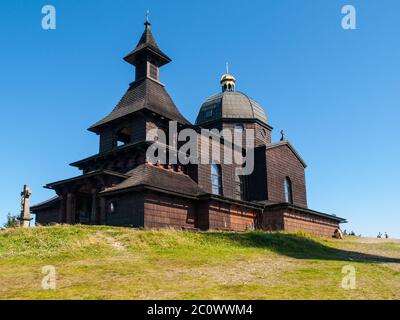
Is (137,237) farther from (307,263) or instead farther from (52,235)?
(307,263)

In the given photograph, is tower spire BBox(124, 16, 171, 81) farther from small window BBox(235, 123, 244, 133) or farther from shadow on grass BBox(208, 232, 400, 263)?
shadow on grass BBox(208, 232, 400, 263)

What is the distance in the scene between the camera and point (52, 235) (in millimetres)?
19141

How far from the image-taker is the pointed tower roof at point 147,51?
32.4 metres

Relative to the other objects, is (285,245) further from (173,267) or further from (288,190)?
(288,190)

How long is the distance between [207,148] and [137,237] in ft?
40.9

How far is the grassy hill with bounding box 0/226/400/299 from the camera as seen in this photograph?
10859 mm

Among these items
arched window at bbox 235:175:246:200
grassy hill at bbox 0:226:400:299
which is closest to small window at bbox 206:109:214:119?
arched window at bbox 235:175:246:200

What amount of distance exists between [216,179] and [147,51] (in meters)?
11.0

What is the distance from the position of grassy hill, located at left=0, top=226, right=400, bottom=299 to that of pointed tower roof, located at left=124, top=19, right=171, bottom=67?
16.1m

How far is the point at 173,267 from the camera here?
14508 mm
